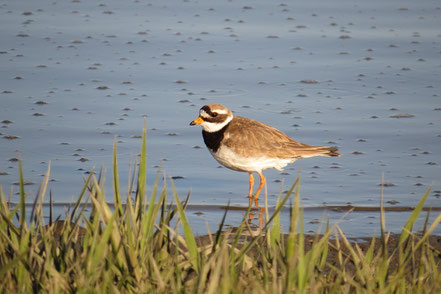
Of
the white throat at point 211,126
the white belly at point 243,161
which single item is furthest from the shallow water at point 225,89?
the white throat at point 211,126

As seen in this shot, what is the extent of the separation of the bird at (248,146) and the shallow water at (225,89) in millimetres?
246

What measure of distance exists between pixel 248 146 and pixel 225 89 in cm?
227

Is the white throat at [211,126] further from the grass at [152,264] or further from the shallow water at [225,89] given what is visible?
the grass at [152,264]

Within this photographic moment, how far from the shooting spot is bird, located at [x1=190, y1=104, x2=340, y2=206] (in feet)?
23.8

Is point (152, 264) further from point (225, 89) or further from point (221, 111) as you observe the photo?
point (225, 89)

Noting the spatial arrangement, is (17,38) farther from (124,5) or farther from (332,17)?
(332,17)

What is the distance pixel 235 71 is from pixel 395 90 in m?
1.96

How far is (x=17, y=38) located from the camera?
11.0 metres

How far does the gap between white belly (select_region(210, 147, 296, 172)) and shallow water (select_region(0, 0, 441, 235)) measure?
8.6 inches

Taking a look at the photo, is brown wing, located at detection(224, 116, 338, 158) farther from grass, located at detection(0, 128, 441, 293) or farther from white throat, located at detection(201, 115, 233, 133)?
grass, located at detection(0, 128, 441, 293)

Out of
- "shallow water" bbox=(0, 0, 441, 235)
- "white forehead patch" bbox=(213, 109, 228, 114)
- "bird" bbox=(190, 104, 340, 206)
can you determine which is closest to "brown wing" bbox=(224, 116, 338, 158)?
"bird" bbox=(190, 104, 340, 206)

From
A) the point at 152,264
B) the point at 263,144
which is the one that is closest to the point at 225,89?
the point at 263,144

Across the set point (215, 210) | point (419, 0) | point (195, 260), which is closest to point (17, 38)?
point (215, 210)

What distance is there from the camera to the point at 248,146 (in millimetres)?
7297
